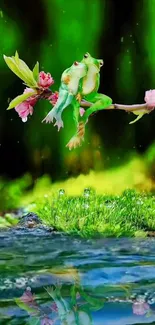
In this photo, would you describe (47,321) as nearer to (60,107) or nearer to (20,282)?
(20,282)

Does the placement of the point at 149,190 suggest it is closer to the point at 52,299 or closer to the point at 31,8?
the point at 31,8

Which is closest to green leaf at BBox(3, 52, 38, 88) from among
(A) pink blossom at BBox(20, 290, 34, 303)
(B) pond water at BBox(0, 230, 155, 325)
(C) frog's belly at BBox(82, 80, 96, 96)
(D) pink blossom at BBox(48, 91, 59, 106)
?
(D) pink blossom at BBox(48, 91, 59, 106)

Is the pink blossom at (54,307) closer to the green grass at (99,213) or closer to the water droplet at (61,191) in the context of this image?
the green grass at (99,213)

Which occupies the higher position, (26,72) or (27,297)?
(26,72)

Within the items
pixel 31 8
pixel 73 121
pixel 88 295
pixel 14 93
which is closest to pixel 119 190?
pixel 73 121

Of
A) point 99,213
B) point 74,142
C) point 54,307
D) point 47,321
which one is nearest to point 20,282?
point 54,307

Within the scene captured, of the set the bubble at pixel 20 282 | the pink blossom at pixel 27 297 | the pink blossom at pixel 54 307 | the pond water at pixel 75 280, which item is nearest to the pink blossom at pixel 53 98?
the pond water at pixel 75 280
